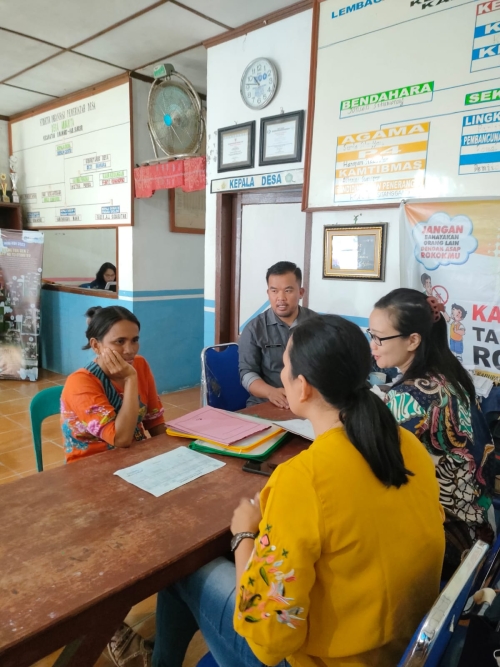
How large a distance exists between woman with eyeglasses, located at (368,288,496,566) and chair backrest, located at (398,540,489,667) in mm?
464

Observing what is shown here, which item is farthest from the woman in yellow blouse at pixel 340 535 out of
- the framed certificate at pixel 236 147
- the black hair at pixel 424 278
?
the framed certificate at pixel 236 147

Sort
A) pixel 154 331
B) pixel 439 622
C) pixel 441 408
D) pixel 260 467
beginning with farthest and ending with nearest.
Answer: pixel 154 331
pixel 260 467
pixel 441 408
pixel 439 622

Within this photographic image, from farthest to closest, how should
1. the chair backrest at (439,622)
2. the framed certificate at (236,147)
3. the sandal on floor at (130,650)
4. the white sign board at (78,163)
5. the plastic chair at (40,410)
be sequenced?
1. the white sign board at (78,163)
2. the framed certificate at (236,147)
3. the plastic chair at (40,410)
4. the sandal on floor at (130,650)
5. the chair backrest at (439,622)

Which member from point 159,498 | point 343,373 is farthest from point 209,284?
point 343,373

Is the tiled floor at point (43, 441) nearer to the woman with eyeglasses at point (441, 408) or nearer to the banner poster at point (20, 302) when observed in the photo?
the banner poster at point (20, 302)

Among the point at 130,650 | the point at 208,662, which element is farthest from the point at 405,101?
the point at 130,650

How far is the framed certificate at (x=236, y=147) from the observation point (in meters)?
3.04

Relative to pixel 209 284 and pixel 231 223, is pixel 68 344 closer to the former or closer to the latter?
pixel 209 284

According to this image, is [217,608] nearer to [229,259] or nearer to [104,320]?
[104,320]

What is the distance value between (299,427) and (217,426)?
0.29 meters

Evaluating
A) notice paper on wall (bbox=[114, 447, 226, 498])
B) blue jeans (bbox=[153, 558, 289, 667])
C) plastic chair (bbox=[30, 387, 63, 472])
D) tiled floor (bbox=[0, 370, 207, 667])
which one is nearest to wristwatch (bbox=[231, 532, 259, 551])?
blue jeans (bbox=[153, 558, 289, 667])

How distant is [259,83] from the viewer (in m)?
2.93

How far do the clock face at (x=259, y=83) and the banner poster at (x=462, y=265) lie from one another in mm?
1235

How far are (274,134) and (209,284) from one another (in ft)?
3.79
